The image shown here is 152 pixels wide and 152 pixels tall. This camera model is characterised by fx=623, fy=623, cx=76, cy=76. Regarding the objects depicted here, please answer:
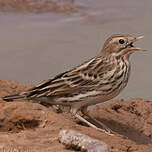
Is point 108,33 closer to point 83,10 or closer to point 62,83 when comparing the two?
point 83,10

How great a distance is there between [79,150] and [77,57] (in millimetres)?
6817

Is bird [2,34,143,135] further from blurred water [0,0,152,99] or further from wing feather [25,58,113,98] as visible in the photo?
blurred water [0,0,152,99]

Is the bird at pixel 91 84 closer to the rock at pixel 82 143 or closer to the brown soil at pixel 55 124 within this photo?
the brown soil at pixel 55 124

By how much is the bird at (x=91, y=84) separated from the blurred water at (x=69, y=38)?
312cm

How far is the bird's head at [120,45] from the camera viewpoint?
935 cm

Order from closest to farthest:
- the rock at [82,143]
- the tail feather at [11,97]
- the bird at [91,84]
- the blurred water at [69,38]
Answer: the rock at [82,143]
the bird at [91,84]
the tail feather at [11,97]
the blurred water at [69,38]

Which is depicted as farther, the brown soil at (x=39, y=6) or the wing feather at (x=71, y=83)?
the brown soil at (x=39, y=6)

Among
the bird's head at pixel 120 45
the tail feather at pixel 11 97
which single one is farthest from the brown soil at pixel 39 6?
the tail feather at pixel 11 97

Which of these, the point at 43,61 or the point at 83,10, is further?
the point at 83,10

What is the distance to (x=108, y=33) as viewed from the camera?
15.8 m

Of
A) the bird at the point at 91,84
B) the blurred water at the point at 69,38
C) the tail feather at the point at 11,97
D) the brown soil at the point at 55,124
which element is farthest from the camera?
the blurred water at the point at 69,38

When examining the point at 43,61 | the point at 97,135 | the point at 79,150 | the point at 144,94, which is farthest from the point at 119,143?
the point at 43,61

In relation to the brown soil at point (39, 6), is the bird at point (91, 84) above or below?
below

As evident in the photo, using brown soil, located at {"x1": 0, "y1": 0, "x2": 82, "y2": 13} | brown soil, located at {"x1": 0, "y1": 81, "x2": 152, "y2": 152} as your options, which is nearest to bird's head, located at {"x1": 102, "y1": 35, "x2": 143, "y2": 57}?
brown soil, located at {"x1": 0, "y1": 81, "x2": 152, "y2": 152}
